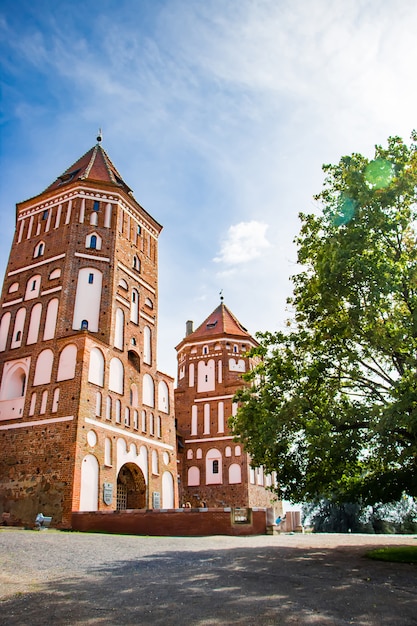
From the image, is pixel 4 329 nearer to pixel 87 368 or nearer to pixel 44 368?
pixel 44 368

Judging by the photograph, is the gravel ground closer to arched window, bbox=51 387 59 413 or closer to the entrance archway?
arched window, bbox=51 387 59 413

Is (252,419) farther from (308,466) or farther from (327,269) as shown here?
(327,269)

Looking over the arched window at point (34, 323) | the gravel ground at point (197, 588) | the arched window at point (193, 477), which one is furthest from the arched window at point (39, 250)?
the arched window at point (193, 477)

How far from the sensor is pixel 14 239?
3116 cm

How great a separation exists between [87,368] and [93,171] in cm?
1485

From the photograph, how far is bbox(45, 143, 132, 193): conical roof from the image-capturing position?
1230 inches

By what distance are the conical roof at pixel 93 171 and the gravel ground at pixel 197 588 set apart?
24089 mm

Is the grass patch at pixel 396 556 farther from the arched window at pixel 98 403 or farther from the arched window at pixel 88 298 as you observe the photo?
the arched window at pixel 88 298

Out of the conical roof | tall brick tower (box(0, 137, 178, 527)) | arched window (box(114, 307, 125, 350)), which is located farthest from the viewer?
the conical roof

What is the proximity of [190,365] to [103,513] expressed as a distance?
74.7 ft

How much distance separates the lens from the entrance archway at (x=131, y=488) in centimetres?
2617

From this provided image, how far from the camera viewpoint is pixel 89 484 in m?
21.9

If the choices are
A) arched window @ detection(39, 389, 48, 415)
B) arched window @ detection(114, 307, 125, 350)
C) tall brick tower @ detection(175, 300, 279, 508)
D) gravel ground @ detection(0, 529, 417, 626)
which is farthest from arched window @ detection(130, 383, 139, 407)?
gravel ground @ detection(0, 529, 417, 626)

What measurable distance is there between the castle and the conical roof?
12cm
